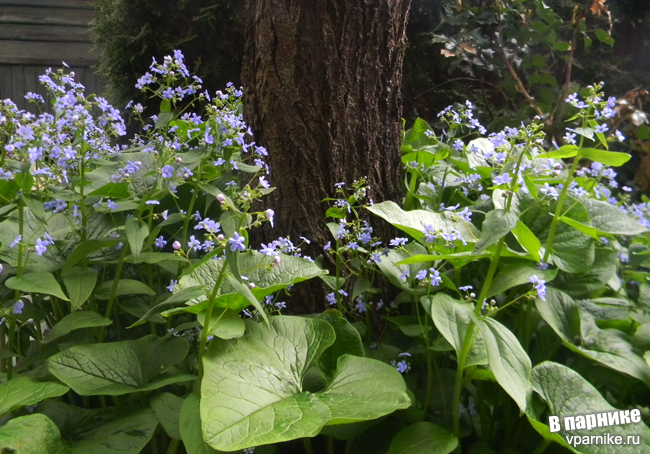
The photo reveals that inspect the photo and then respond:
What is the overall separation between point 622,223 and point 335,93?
83cm

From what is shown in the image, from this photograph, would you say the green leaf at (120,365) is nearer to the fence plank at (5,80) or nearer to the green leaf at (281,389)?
the green leaf at (281,389)

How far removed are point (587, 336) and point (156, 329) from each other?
1.03 metres

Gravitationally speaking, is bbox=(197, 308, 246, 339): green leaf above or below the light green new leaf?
above

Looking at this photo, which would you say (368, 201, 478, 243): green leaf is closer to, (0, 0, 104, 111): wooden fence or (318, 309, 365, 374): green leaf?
(318, 309, 365, 374): green leaf

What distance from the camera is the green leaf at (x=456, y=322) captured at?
3.23ft

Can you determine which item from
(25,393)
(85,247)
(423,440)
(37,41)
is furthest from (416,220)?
(37,41)

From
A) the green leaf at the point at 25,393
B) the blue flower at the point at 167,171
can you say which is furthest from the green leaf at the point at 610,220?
the green leaf at the point at 25,393

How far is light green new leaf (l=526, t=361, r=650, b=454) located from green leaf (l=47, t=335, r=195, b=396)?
678 mm

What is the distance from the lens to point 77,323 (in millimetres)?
1025

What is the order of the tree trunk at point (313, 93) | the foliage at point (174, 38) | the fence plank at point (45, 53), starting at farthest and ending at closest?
the fence plank at point (45, 53), the foliage at point (174, 38), the tree trunk at point (313, 93)

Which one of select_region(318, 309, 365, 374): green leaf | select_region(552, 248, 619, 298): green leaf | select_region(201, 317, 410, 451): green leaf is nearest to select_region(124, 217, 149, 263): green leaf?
select_region(201, 317, 410, 451): green leaf

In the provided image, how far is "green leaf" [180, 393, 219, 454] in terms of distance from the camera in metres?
0.83

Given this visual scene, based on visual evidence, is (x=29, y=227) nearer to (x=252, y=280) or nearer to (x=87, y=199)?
(x=87, y=199)

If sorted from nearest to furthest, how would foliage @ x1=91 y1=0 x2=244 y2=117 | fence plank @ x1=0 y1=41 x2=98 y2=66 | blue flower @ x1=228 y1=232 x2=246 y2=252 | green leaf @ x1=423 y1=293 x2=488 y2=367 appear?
blue flower @ x1=228 y1=232 x2=246 y2=252 → green leaf @ x1=423 y1=293 x2=488 y2=367 → foliage @ x1=91 y1=0 x2=244 y2=117 → fence plank @ x1=0 y1=41 x2=98 y2=66
